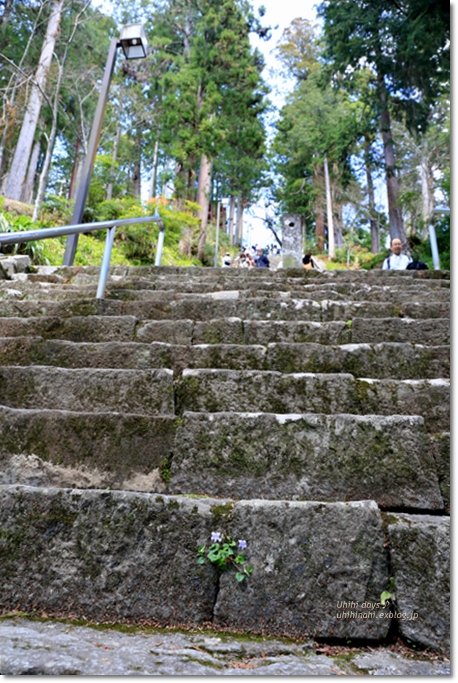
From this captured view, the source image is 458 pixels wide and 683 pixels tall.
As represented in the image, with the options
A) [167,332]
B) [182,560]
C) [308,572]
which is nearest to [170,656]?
[182,560]

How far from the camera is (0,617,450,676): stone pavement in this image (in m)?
0.97

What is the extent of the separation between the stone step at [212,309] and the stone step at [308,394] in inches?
46.3

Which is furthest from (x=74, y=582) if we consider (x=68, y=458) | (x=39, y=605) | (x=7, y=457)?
(x=7, y=457)

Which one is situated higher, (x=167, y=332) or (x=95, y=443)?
(x=167, y=332)

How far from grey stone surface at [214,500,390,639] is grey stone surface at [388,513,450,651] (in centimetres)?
5

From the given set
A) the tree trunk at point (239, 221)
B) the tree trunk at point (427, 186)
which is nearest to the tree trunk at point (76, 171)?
the tree trunk at point (239, 221)

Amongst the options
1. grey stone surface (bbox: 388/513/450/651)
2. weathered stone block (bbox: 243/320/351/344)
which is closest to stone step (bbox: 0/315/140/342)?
weathered stone block (bbox: 243/320/351/344)

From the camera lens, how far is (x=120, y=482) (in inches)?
64.1

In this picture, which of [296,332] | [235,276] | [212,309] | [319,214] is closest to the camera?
[296,332]

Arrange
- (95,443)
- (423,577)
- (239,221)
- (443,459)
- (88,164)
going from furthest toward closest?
(239,221) → (88,164) → (95,443) → (443,459) → (423,577)

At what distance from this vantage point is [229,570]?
4.16ft

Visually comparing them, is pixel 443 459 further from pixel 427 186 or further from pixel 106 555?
pixel 427 186

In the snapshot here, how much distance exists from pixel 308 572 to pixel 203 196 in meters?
14.1

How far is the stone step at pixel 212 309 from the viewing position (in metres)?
3.16
